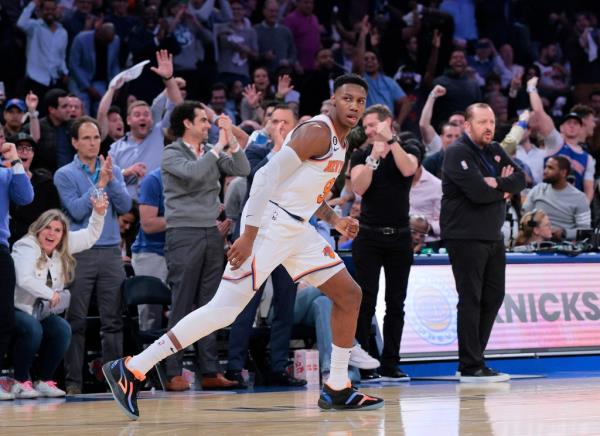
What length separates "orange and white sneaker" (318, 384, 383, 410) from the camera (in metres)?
7.23

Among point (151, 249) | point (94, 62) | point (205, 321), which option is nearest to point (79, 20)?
point (94, 62)

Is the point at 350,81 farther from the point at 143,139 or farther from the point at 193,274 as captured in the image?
the point at 143,139

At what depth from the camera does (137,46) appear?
47.4 ft

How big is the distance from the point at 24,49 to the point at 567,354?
7.68m

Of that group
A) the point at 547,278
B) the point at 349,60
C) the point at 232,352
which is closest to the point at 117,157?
the point at 232,352

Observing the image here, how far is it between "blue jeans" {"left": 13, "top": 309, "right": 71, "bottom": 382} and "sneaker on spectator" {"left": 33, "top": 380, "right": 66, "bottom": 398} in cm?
11

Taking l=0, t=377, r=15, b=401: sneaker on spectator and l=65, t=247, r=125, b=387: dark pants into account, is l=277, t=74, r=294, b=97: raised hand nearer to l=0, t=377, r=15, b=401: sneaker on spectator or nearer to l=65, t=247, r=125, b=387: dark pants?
l=65, t=247, r=125, b=387: dark pants

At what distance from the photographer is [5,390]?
29.2 feet

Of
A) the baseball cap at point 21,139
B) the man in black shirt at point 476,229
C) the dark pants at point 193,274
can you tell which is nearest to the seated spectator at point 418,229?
the man in black shirt at point 476,229

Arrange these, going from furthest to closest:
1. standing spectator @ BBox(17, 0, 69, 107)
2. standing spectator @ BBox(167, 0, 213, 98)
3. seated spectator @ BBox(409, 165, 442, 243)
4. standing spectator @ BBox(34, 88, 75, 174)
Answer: standing spectator @ BBox(167, 0, 213, 98) < standing spectator @ BBox(17, 0, 69, 107) < seated spectator @ BBox(409, 165, 442, 243) < standing spectator @ BBox(34, 88, 75, 174)

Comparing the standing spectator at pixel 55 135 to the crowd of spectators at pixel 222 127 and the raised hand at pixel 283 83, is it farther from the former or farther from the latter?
the raised hand at pixel 283 83

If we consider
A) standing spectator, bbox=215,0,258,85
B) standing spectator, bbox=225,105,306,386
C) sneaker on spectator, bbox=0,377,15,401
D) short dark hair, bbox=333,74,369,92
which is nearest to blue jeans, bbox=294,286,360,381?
standing spectator, bbox=225,105,306,386

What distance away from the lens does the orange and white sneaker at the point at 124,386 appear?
677 cm

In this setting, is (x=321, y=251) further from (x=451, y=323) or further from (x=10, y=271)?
(x=451, y=323)
